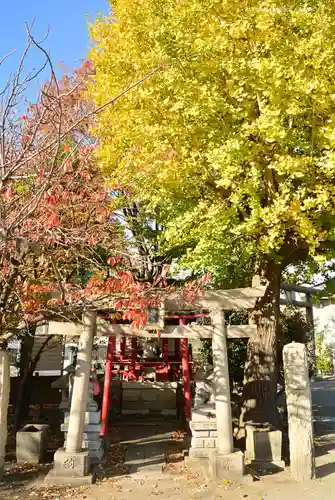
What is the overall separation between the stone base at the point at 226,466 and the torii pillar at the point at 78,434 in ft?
7.06

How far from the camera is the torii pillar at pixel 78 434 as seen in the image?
7062 mm

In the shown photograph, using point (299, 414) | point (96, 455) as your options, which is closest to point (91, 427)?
point (96, 455)

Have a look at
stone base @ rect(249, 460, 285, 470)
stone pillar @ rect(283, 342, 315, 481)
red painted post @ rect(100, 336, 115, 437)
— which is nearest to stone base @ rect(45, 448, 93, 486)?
red painted post @ rect(100, 336, 115, 437)

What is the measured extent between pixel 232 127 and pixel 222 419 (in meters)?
5.67

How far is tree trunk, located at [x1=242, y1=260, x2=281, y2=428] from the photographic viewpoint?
31.2 ft

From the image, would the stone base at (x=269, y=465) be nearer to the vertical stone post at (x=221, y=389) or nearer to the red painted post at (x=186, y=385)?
the vertical stone post at (x=221, y=389)

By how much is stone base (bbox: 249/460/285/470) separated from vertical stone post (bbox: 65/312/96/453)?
341cm

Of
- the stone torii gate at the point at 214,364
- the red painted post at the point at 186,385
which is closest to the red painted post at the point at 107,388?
the stone torii gate at the point at 214,364

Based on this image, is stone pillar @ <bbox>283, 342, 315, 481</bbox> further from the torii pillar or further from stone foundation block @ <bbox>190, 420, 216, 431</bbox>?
the torii pillar

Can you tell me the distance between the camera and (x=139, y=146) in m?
8.82

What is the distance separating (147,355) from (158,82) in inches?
334

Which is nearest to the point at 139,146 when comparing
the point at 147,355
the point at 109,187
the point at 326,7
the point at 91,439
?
the point at 109,187

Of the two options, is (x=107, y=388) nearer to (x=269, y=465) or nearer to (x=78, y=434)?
(x=78, y=434)

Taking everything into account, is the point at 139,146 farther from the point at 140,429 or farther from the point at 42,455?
the point at 140,429
